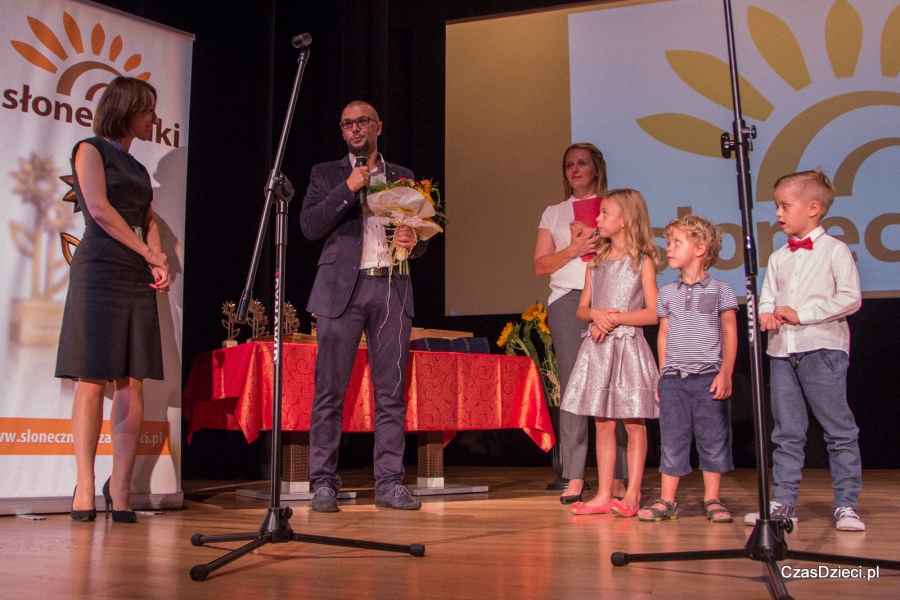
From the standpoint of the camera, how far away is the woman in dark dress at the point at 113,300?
2914mm

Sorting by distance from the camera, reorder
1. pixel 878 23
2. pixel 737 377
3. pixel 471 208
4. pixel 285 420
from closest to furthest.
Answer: pixel 285 420
pixel 878 23
pixel 737 377
pixel 471 208

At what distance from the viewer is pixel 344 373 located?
319cm

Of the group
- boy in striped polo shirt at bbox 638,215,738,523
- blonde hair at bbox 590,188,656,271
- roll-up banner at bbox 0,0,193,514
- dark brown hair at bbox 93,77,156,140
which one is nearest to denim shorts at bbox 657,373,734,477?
boy in striped polo shirt at bbox 638,215,738,523

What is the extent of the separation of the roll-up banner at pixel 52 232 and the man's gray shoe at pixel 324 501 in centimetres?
70

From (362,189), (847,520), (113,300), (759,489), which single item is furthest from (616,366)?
(113,300)

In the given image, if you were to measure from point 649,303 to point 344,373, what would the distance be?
48.4 inches

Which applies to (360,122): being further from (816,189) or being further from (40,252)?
(816,189)

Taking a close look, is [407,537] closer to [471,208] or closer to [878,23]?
[471,208]

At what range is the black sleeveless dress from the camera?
9.54 ft

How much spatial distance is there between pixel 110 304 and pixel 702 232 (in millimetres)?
2216

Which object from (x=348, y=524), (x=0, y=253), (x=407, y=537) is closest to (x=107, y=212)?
(x=0, y=253)

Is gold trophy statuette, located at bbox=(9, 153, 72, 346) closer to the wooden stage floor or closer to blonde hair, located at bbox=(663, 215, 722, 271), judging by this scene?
the wooden stage floor

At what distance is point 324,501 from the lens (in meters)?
3.10

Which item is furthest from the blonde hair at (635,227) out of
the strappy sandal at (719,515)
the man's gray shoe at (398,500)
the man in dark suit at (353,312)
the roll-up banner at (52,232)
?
the roll-up banner at (52,232)
